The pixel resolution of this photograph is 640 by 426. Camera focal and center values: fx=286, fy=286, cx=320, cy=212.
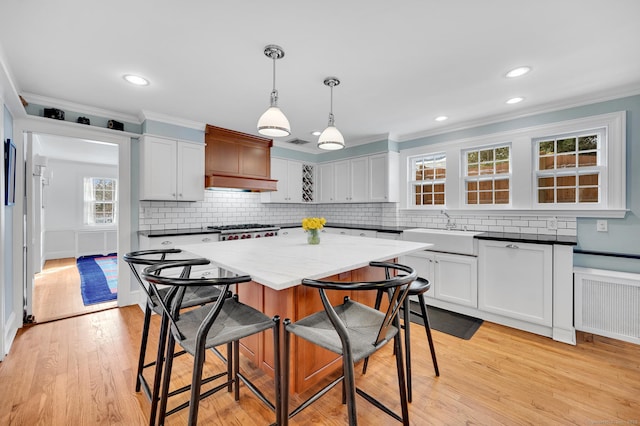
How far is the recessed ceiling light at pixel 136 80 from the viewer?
250cm

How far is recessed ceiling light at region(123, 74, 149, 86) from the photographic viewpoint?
2.50 m

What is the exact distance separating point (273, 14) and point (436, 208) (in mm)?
3334

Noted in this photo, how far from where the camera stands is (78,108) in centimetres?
320

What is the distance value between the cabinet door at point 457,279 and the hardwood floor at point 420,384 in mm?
520

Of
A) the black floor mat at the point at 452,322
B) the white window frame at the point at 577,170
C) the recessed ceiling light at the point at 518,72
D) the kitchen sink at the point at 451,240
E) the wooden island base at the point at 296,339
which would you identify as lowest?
the black floor mat at the point at 452,322

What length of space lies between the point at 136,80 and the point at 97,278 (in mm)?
3794

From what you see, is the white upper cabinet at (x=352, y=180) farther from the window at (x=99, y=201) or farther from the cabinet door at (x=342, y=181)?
the window at (x=99, y=201)

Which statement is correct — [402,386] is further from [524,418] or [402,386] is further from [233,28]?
[233,28]

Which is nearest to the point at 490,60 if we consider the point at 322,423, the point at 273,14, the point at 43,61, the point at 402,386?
the point at 273,14

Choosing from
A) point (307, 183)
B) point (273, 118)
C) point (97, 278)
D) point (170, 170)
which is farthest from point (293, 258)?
point (97, 278)

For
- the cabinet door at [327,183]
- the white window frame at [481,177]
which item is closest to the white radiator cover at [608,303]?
the white window frame at [481,177]

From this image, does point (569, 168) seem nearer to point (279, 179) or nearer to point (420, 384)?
point (420, 384)

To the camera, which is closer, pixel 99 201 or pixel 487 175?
pixel 487 175

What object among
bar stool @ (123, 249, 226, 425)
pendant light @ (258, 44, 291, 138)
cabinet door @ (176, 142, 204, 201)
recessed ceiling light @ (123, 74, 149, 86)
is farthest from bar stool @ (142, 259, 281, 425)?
cabinet door @ (176, 142, 204, 201)
